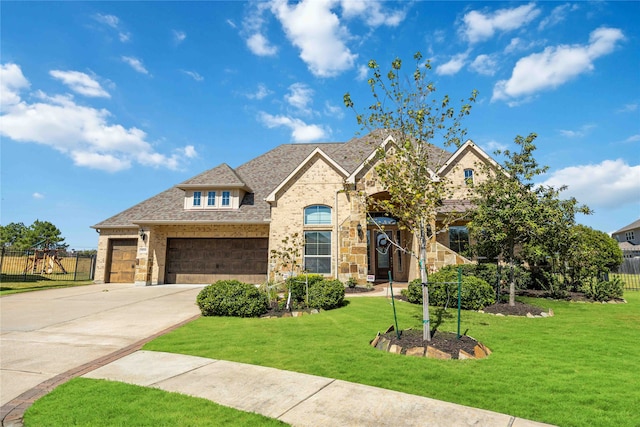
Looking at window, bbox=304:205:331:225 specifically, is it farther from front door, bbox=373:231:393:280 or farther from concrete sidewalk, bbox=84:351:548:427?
concrete sidewalk, bbox=84:351:548:427

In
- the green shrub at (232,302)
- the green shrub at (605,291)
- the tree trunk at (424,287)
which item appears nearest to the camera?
the tree trunk at (424,287)

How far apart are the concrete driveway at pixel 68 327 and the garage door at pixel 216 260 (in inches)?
210

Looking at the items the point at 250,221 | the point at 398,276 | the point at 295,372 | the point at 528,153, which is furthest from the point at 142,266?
the point at 528,153

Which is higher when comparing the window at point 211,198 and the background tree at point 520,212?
the window at point 211,198

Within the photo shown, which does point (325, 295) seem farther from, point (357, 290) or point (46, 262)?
point (46, 262)

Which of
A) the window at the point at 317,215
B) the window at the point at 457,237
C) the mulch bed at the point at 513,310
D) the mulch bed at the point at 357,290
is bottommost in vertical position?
the mulch bed at the point at 513,310

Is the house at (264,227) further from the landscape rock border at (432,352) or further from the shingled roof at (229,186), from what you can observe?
the landscape rock border at (432,352)

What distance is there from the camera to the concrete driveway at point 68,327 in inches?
247

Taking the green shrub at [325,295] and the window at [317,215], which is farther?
the window at [317,215]

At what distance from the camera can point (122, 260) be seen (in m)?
22.9

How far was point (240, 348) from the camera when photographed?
7414 mm

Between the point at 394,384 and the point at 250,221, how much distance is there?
1650 centimetres

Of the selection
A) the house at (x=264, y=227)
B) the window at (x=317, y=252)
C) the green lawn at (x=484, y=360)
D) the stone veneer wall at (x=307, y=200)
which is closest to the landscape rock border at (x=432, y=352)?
the green lawn at (x=484, y=360)

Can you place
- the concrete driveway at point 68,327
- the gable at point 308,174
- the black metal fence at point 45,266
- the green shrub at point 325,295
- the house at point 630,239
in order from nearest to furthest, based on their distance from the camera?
the concrete driveway at point 68,327, the green shrub at point 325,295, the gable at point 308,174, the black metal fence at point 45,266, the house at point 630,239
